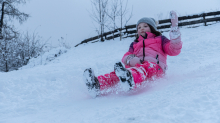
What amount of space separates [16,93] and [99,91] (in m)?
1.14

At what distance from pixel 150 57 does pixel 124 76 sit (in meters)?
0.91

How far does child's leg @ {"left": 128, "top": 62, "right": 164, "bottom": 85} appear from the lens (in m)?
1.64

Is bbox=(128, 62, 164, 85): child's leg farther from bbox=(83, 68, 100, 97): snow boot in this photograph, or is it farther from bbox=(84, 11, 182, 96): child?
bbox=(83, 68, 100, 97): snow boot

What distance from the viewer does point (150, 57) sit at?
2217 millimetres

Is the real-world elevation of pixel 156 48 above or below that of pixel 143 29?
below

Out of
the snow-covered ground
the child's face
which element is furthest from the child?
the snow-covered ground

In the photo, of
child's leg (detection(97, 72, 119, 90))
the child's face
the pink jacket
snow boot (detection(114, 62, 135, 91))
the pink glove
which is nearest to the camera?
snow boot (detection(114, 62, 135, 91))

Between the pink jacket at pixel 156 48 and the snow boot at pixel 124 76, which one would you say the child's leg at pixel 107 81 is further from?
the pink jacket at pixel 156 48

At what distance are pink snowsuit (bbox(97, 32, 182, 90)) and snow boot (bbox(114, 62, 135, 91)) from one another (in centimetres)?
10

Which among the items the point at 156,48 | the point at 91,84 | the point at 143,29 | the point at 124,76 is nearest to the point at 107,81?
the point at 91,84

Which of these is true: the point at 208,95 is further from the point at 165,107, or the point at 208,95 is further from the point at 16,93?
the point at 16,93

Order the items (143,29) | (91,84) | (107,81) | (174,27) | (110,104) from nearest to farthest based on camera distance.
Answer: (110,104), (91,84), (107,81), (174,27), (143,29)

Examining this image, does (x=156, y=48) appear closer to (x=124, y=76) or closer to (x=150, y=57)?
(x=150, y=57)

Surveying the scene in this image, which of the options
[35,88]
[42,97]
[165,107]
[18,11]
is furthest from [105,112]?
[18,11]
